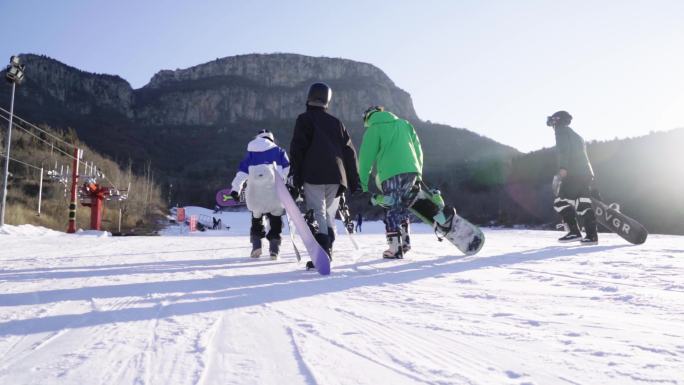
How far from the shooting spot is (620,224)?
6633 mm

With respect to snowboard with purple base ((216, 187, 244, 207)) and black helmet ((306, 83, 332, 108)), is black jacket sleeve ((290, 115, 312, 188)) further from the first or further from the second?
snowboard with purple base ((216, 187, 244, 207))

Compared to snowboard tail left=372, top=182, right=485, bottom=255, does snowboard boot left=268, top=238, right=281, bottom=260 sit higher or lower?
lower

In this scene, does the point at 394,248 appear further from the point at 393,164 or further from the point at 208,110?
the point at 208,110

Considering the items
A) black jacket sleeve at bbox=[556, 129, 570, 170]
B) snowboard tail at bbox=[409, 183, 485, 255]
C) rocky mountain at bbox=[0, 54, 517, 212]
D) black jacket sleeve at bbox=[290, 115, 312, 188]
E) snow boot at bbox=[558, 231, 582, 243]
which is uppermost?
rocky mountain at bbox=[0, 54, 517, 212]

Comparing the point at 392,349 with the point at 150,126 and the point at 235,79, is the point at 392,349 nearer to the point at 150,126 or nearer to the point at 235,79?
the point at 150,126

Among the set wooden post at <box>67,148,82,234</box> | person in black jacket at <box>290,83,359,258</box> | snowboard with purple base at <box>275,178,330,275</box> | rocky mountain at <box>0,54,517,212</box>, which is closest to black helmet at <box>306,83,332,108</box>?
person in black jacket at <box>290,83,359,258</box>

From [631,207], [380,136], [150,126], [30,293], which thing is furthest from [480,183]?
[150,126]

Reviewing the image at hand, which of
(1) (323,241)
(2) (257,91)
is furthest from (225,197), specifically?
(2) (257,91)

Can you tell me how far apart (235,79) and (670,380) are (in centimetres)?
14446

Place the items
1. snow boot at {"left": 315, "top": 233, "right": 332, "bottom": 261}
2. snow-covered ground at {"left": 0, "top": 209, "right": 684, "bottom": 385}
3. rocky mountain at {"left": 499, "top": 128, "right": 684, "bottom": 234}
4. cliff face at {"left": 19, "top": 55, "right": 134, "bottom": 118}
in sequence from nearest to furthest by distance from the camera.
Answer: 1. snow-covered ground at {"left": 0, "top": 209, "right": 684, "bottom": 385}
2. snow boot at {"left": 315, "top": 233, "right": 332, "bottom": 261}
3. rocky mountain at {"left": 499, "top": 128, "right": 684, "bottom": 234}
4. cliff face at {"left": 19, "top": 55, "right": 134, "bottom": 118}

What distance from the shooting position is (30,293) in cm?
250

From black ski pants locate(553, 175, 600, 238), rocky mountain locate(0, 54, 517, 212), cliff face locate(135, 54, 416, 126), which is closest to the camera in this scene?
black ski pants locate(553, 175, 600, 238)

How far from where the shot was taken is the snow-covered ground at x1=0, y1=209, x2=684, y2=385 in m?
1.27

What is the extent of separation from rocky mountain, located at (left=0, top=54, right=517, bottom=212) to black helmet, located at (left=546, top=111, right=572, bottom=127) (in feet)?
154
